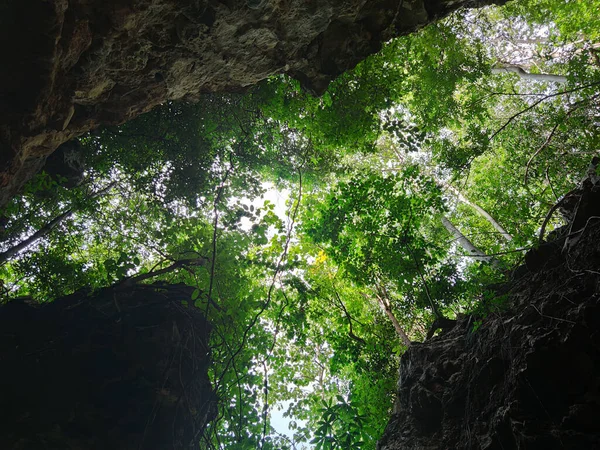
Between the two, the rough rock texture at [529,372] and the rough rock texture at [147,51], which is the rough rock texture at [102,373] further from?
the rough rock texture at [529,372]

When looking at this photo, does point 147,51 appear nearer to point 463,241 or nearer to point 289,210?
point 289,210

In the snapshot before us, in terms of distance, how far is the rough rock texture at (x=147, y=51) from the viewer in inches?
140

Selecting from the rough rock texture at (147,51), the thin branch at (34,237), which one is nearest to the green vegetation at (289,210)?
the thin branch at (34,237)

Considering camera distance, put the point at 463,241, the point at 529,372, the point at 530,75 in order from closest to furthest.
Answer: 1. the point at 529,372
2. the point at 463,241
3. the point at 530,75

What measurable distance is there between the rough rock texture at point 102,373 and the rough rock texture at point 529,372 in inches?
152

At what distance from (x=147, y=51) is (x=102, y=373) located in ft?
16.4

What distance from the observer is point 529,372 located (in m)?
3.81

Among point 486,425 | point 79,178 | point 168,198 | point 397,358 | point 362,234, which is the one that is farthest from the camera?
point 397,358

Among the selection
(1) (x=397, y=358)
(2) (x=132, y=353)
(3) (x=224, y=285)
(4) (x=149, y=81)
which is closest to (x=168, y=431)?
(2) (x=132, y=353)

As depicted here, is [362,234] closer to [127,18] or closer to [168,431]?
[168,431]

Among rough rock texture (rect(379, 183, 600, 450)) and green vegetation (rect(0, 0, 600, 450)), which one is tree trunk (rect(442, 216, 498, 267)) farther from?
rough rock texture (rect(379, 183, 600, 450))

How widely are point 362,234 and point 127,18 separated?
21.2 feet

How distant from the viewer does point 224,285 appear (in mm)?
6082

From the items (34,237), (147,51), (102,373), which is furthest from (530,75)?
(34,237)
